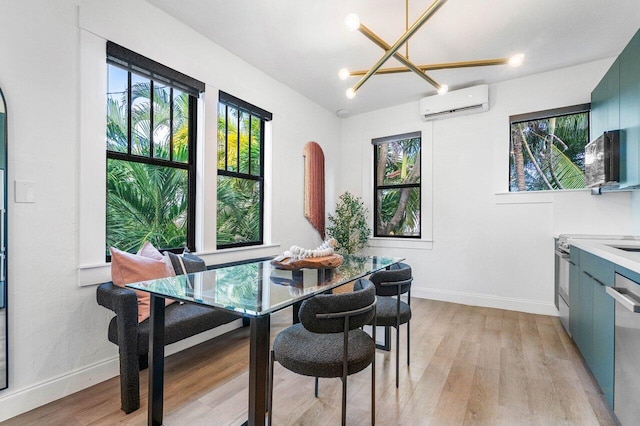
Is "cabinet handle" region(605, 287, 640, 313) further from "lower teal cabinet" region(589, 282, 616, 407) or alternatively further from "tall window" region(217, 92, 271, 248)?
"tall window" region(217, 92, 271, 248)

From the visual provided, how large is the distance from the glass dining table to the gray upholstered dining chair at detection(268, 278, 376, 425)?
123 mm

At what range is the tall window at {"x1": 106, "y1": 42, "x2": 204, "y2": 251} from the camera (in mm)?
2455

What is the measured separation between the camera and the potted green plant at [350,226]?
4727 millimetres

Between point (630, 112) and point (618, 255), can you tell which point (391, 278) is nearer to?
point (618, 255)

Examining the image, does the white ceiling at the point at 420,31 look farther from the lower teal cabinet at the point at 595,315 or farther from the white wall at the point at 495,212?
the lower teal cabinet at the point at 595,315

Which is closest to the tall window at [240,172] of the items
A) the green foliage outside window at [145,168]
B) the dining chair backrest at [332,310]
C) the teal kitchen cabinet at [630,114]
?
the green foliage outside window at [145,168]

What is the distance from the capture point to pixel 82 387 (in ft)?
6.81

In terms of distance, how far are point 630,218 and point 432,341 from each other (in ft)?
7.97

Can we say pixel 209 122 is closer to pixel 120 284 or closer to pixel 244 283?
pixel 120 284

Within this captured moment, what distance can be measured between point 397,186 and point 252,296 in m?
3.80

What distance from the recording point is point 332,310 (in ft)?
4.53

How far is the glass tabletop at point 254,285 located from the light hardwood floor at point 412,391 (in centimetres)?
80

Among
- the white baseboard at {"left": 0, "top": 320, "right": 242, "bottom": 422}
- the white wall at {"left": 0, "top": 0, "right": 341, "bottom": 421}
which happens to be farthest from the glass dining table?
the white wall at {"left": 0, "top": 0, "right": 341, "bottom": 421}

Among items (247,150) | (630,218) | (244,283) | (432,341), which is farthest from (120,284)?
(630,218)
